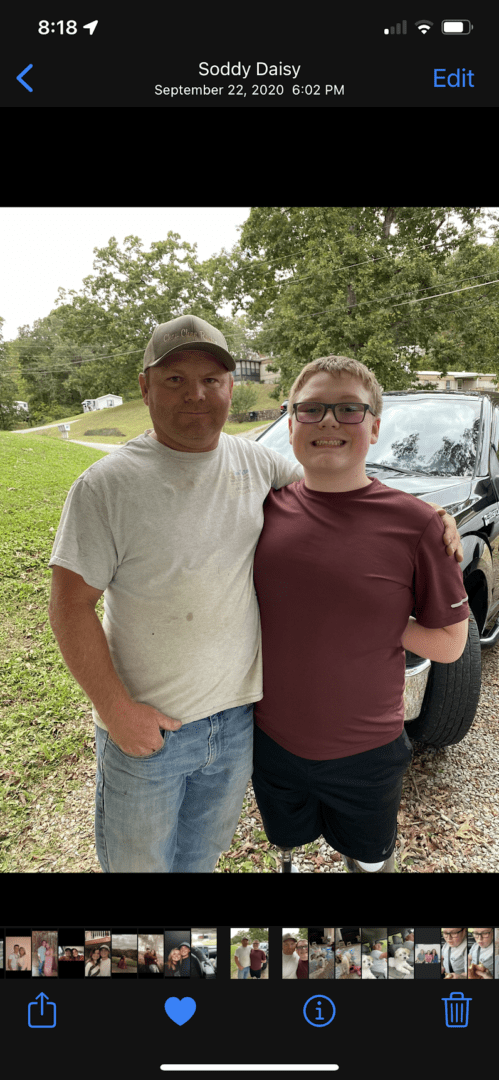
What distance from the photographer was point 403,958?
0.98 m

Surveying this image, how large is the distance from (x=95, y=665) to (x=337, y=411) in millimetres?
940

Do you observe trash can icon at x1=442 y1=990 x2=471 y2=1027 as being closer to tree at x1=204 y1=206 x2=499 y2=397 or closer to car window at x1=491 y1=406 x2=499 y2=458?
car window at x1=491 y1=406 x2=499 y2=458

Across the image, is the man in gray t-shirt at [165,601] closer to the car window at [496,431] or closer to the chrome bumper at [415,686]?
the chrome bumper at [415,686]

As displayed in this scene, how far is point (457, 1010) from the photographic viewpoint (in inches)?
37.8

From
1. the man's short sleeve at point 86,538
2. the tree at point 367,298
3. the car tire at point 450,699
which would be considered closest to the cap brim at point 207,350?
the man's short sleeve at point 86,538

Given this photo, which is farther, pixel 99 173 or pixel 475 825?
pixel 475 825

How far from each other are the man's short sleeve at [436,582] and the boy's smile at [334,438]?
26cm

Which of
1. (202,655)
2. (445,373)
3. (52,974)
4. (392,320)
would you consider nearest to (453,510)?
(202,655)

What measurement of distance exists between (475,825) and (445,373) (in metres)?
6.10

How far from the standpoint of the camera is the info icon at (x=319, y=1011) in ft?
3.17

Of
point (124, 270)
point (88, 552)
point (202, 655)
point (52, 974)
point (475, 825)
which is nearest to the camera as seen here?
point (52, 974)

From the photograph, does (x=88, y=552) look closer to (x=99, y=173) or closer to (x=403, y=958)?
(x=99, y=173)

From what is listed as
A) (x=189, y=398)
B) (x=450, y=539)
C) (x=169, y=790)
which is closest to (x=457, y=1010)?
(x=169, y=790)

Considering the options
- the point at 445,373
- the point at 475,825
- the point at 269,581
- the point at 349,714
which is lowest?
the point at 475,825
